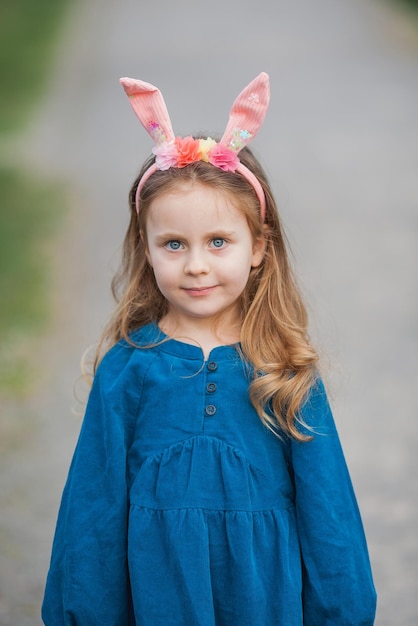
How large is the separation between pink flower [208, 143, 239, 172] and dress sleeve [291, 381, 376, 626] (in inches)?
25.2

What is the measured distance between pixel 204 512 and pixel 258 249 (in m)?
0.71

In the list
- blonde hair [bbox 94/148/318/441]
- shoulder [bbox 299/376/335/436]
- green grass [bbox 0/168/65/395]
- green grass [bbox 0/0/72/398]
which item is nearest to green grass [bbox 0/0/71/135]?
green grass [bbox 0/0/72/398]

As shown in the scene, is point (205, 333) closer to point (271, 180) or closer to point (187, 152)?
point (187, 152)

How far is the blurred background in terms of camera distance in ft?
15.0

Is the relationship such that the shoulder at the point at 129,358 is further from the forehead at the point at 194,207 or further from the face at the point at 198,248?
the forehead at the point at 194,207

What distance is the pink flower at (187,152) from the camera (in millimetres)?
2568

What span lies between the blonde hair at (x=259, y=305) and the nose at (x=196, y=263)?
17cm

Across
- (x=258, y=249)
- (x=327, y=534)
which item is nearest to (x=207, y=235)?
(x=258, y=249)

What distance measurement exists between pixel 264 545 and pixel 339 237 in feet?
17.6

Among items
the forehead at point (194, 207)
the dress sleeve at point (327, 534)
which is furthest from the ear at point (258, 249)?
the dress sleeve at point (327, 534)

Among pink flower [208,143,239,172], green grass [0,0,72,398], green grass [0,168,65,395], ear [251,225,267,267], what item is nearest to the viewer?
pink flower [208,143,239,172]

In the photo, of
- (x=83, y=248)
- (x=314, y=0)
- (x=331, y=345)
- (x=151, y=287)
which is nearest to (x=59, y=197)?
(x=83, y=248)

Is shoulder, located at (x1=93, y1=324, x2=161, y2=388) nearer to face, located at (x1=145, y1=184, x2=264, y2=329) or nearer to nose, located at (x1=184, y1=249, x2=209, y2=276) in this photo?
face, located at (x1=145, y1=184, x2=264, y2=329)

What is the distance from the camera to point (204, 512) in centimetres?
Answer: 250
